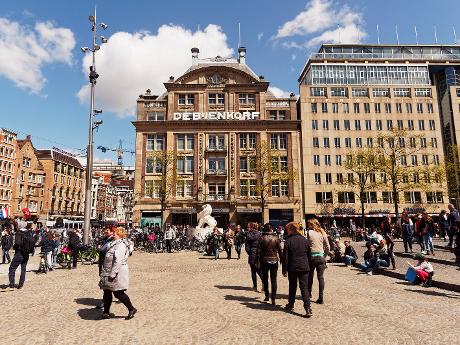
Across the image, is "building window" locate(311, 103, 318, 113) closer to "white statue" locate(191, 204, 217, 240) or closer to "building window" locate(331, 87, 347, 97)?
"building window" locate(331, 87, 347, 97)

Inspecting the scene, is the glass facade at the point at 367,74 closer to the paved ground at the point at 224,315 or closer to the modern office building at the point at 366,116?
the modern office building at the point at 366,116

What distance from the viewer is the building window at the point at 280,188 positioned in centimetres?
4734

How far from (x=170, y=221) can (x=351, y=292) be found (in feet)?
124

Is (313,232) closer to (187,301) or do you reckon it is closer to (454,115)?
(187,301)

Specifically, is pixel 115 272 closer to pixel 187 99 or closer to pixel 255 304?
pixel 255 304

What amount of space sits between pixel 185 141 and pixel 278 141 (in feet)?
43.2

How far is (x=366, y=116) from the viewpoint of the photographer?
178ft

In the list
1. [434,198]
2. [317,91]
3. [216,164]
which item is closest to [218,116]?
[216,164]

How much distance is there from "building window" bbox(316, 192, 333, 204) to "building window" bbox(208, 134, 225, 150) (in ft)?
54.0

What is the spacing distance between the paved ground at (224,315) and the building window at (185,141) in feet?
122

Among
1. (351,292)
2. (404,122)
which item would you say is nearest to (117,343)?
(351,292)

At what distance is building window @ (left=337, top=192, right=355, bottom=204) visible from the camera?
5147 centimetres

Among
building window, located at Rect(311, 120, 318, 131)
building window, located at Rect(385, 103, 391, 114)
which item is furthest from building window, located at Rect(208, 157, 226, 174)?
building window, located at Rect(385, 103, 391, 114)

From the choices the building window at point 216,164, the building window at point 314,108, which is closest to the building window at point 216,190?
the building window at point 216,164
